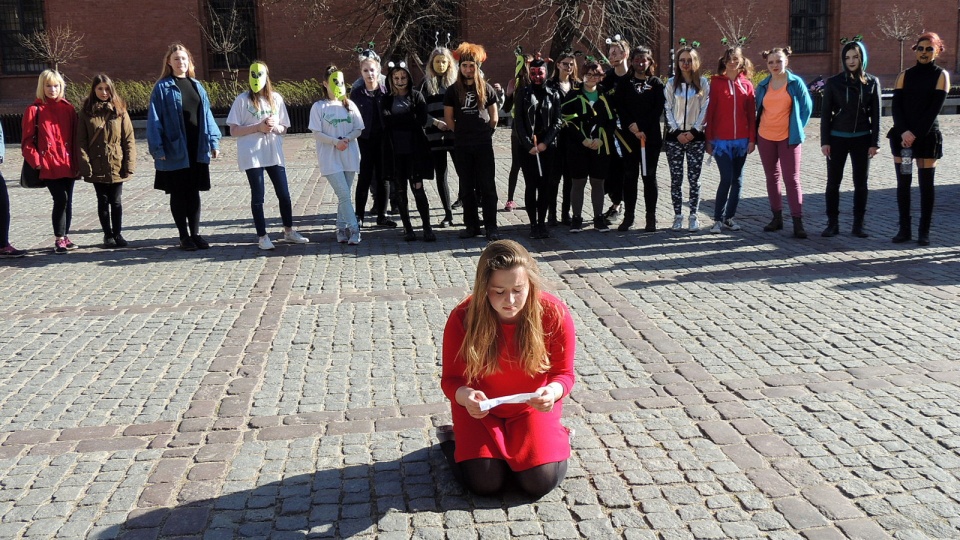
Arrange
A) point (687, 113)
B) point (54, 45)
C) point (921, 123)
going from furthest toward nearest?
1. point (54, 45)
2. point (687, 113)
3. point (921, 123)

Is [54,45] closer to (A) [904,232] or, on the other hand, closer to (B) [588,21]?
(B) [588,21]

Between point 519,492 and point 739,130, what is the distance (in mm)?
6726

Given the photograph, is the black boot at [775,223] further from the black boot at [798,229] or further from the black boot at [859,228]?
the black boot at [859,228]

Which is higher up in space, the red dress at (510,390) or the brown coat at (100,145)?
the brown coat at (100,145)

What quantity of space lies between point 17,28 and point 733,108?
32458 millimetres

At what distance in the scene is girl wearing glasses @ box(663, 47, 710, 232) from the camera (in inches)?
400

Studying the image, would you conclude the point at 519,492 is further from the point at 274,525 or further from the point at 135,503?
the point at 135,503

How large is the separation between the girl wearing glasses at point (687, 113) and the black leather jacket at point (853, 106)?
1.24 metres

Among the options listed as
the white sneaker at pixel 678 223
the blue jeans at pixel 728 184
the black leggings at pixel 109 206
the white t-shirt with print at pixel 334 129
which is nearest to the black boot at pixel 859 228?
the blue jeans at pixel 728 184

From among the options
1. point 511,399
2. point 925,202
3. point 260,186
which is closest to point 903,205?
point 925,202

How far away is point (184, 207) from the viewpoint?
10430 millimetres

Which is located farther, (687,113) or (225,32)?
(225,32)

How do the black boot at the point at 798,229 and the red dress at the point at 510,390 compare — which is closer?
the red dress at the point at 510,390

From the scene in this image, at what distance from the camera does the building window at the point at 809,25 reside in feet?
119
